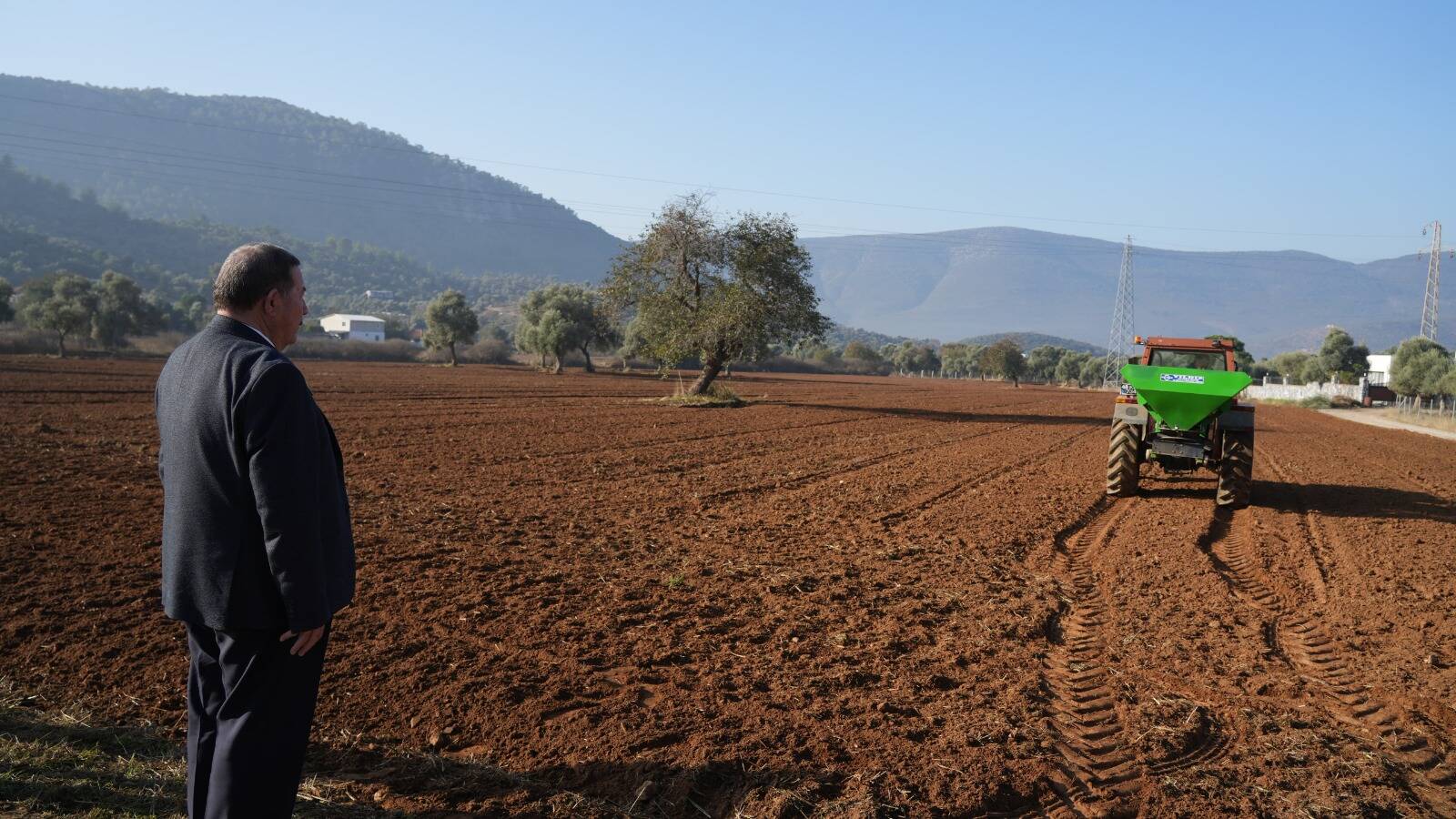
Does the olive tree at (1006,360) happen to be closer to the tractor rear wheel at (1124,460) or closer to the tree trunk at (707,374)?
the tree trunk at (707,374)

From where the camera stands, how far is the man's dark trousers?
320cm

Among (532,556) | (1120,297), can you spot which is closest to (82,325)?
(532,556)

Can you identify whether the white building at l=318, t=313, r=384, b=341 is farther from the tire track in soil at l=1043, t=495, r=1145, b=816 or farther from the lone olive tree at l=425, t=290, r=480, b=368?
the tire track in soil at l=1043, t=495, r=1145, b=816

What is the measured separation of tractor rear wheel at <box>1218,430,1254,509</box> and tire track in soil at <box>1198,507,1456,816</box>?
106 inches

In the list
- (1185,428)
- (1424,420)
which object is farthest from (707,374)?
(1424,420)

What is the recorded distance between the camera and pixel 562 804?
4207 millimetres

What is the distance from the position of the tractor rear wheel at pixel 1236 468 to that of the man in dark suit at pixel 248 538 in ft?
43.4

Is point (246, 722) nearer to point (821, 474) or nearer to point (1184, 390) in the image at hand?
point (821, 474)

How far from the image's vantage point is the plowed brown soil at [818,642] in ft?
15.1

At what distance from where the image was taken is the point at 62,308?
176 feet

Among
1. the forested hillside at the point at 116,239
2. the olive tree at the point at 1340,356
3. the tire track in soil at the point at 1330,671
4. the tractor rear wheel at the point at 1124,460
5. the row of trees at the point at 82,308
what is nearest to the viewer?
the tire track in soil at the point at 1330,671

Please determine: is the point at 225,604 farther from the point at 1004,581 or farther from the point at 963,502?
the point at 963,502

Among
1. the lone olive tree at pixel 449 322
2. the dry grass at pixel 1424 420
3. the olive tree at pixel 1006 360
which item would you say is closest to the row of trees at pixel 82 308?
the lone olive tree at pixel 449 322

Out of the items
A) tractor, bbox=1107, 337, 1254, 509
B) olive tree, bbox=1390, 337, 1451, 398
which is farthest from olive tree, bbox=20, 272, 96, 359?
olive tree, bbox=1390, 337, 1451, 398
